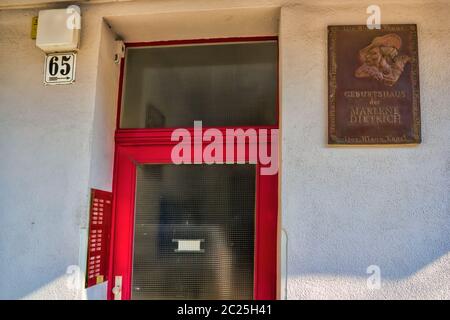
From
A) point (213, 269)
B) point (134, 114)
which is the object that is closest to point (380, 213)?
point (213, 269)

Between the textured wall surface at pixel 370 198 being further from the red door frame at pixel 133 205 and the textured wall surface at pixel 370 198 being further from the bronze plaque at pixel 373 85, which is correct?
the red door frame at pixel 133 205

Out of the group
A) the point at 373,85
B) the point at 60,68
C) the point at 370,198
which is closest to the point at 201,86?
the point at 60,68

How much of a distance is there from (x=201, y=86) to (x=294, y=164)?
38.5 inches

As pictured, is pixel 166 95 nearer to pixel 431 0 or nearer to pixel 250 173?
pixel 250 173

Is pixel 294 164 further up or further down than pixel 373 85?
further down

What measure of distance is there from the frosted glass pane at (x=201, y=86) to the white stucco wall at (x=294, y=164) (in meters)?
0.15

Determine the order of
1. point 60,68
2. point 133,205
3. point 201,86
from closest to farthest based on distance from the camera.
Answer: point 60,68
point 133,205
point 201,86

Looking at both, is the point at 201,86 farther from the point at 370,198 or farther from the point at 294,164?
the point at 370,198

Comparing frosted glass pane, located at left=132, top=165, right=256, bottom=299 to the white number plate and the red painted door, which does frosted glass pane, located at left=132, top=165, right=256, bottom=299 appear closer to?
the red painted door

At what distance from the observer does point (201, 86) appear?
3082 mm

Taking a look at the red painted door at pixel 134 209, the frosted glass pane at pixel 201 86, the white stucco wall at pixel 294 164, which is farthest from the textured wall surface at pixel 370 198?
the frosted glass pane at pixel 201 86

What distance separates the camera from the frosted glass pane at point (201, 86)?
3004 mm

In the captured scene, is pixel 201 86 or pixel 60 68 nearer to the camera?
pixel 60 68

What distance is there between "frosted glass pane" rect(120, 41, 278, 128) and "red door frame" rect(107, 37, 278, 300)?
0.07m
